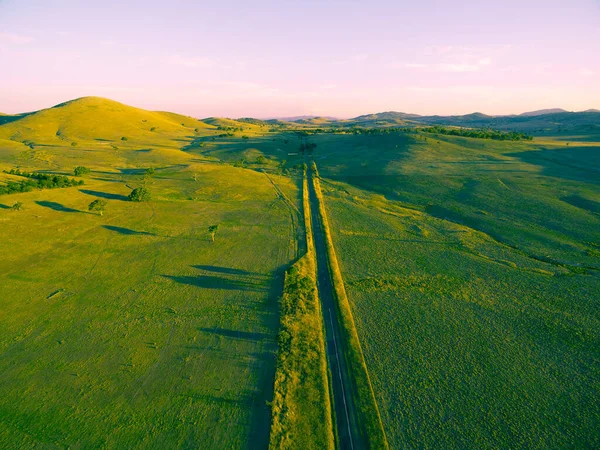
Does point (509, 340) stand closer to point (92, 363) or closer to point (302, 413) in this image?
point (302, 413)

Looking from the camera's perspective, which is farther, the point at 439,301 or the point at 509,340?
the point at 439,301

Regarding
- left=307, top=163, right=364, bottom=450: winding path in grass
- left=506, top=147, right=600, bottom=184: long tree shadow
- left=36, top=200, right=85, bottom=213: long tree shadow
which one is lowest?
left=307, top=163, right=364, bottom=450: winding path in grass

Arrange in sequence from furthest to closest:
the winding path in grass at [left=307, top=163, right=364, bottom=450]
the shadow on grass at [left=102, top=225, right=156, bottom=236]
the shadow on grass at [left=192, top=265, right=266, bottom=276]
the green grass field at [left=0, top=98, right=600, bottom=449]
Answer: the shadow on grass at [left=102, top=225, right=156, bottom=236]
the shadow on grass at [left=192, top=265, right=266, bottom=276]
the green grass field at [left=0, top=98, right=600, bottom=449]
the winding path in grass at [left=307, top=163, right=364, bottom=450]

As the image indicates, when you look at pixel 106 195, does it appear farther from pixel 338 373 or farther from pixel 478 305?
pixel 478 305

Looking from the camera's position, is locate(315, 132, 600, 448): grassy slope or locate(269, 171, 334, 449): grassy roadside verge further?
locate(315, 132, 600, 448): grassy slope

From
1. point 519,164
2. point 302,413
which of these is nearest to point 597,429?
point 302,413

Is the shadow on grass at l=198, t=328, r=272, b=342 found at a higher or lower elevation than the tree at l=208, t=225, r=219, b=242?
lower

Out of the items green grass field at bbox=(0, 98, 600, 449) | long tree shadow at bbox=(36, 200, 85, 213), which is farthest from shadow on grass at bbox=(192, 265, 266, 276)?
long tree shadow at bbox=(36, 200, 85, 213)

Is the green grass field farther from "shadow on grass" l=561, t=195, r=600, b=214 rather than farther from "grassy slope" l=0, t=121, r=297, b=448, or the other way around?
"shadow on grass" l=561, t=195, r=600, b=214
